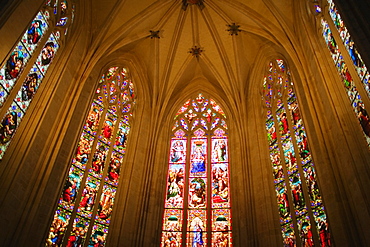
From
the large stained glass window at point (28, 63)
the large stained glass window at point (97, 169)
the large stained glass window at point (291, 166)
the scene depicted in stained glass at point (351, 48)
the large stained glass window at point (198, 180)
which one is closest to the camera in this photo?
the scene depicted in stained glass at point (351, 48)

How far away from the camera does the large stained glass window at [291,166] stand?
336 inches

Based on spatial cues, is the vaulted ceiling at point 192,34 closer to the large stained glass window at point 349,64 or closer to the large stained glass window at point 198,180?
the large stained glass window at point 198,180

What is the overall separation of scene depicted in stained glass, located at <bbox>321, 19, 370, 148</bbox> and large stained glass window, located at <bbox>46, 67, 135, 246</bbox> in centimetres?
677

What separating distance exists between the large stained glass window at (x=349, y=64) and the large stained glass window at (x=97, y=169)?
679 cm

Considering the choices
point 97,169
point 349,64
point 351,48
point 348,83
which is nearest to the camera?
point 351,48

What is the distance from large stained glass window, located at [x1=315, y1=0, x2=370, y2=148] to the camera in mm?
7020

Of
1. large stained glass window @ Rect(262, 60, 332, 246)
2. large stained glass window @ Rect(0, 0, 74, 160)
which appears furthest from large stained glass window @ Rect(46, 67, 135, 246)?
large stained glass window @ Rect(262, 60, 332, 246)

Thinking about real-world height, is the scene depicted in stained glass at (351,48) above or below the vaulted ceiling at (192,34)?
below

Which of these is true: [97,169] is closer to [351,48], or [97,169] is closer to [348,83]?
[348,83]

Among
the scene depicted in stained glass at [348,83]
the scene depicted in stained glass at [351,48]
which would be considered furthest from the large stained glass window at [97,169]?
the scene depicted in stained glass at [351,48]

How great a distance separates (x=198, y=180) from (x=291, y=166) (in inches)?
122

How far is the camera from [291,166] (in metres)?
9.94

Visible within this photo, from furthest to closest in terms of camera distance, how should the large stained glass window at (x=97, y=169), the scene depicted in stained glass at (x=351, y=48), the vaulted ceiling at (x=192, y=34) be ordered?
the vaulted ceiling at (x=192, y=34)
the large stained glass window at (x=97, y=169)
the scene depicted in stained glass at (x=351, y=48)

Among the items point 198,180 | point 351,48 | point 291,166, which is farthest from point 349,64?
point 198,180
